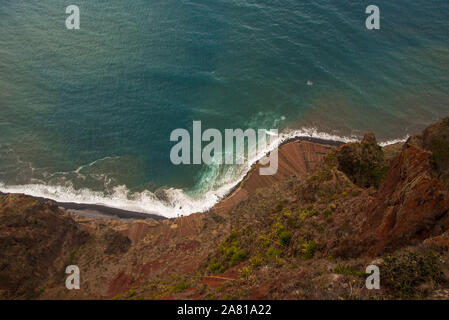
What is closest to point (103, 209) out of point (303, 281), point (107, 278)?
point (107, 278)

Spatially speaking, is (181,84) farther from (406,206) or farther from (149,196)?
(406,206)

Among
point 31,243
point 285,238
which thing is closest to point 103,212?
point 31,243

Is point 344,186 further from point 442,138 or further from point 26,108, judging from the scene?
point 26,108

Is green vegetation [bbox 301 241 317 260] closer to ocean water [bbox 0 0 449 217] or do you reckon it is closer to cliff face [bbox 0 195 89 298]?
ocean water [bbox 0 0 449 217]

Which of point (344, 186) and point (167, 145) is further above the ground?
point (167, 145)

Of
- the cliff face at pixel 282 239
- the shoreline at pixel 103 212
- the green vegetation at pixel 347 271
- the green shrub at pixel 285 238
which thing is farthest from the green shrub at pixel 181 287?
the shoreline at pixel 103 212

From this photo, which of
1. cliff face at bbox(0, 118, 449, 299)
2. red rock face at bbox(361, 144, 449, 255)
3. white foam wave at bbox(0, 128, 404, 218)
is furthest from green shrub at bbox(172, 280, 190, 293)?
white foam wave at bbox(0, 128, 404, 218)

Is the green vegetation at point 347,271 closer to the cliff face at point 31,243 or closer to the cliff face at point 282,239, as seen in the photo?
the cliff face at point 282,239
